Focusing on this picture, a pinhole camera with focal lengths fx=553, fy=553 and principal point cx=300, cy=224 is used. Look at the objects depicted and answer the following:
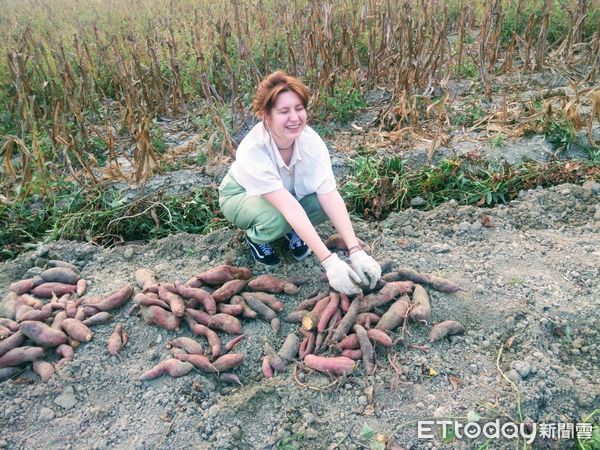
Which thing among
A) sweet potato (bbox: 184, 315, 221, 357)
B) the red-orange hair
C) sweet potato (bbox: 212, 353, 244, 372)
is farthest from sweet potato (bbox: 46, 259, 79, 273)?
the red-orange hair

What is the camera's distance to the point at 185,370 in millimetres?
2152

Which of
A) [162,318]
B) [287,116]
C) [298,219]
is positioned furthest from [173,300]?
[287,116]

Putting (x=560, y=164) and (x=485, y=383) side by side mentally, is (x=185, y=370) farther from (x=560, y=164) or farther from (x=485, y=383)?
(x=560, y=164)

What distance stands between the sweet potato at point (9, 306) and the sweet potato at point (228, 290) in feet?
2.92

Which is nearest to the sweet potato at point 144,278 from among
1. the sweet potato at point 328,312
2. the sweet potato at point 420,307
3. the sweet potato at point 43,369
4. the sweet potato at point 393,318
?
the sweet potato at point 43,369

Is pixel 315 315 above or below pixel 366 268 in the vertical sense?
below

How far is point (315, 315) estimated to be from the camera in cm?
231

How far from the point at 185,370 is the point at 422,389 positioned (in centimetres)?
91

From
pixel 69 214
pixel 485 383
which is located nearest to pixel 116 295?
pixel 69 214

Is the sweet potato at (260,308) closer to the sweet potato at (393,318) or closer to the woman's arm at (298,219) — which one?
the woman's arm at (298,219)

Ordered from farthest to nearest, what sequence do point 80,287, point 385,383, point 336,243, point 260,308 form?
point 336,243, point 80,287, point 260,308, point 385,383

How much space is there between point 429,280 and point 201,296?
1003mm

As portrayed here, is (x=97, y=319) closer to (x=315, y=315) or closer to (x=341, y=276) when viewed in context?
(x=315, y=315)

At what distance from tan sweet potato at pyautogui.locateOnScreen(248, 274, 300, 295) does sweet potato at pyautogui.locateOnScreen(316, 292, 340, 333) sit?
224 millimetres
